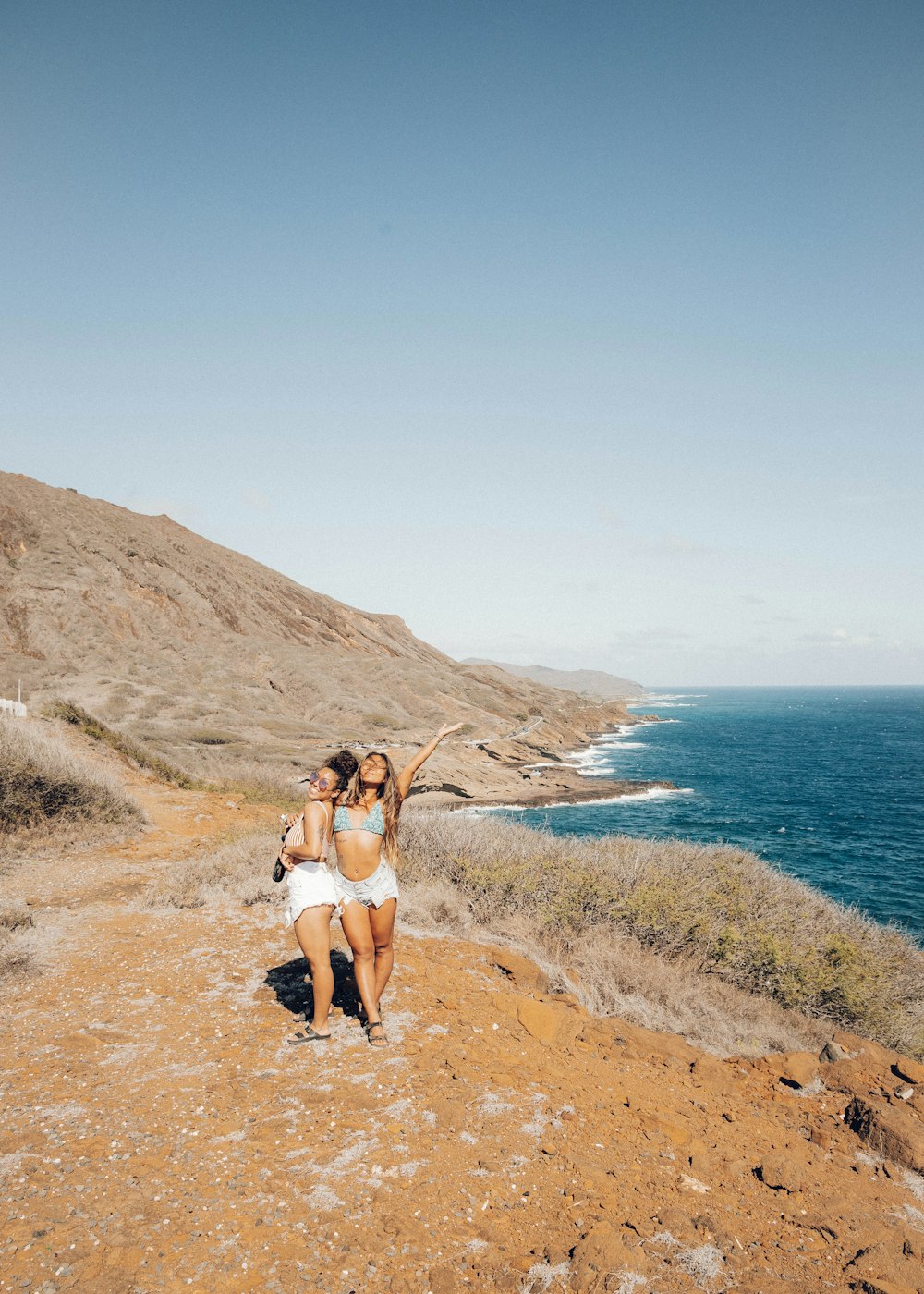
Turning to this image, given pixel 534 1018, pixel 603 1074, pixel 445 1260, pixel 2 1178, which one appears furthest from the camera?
pixel 534 1018

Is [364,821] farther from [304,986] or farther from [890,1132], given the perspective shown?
[890,1132]

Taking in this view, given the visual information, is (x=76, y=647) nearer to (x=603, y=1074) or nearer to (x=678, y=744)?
(x=603, y=1074)

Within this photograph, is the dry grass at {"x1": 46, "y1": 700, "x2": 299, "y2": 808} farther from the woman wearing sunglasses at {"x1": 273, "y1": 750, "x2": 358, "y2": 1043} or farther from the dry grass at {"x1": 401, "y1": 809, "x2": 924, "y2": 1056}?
the woman wearing sunglasses at {"x1": 273, "y1": 750, "x2": 358, "y2": 1043}

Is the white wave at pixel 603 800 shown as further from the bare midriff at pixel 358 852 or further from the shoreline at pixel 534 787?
the bare midriff at pixel 358 852

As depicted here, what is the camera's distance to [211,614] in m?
52.9

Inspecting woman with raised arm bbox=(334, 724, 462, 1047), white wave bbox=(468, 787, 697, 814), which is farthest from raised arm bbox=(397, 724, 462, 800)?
white wave bbox=(468, 787, 697, 814)

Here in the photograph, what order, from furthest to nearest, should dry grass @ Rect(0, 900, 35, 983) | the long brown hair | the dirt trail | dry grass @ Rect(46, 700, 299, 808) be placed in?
dry grass @ Rect(46, 700, 299, 808) → dry grass @ Rect(0, 900, 35, 983) → the long brown hair → the dirt trail

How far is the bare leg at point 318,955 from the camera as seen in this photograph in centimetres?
485

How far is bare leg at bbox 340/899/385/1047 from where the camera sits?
15.8 feet

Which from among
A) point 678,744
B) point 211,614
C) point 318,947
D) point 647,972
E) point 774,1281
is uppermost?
point 211,614

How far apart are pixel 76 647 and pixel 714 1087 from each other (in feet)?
145

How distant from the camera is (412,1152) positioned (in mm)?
3654

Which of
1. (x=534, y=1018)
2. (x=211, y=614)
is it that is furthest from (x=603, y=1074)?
(x=211, y=614)

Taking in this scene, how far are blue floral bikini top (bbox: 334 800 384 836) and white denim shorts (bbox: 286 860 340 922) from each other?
35 centimetres
